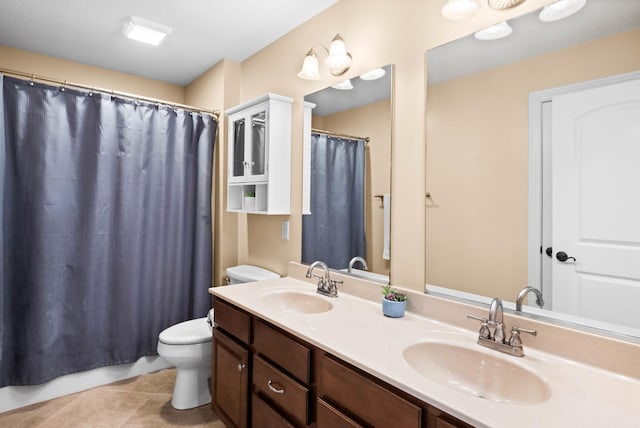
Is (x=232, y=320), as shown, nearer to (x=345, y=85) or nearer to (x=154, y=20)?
(x=345, y=85)

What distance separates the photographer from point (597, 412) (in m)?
0.82

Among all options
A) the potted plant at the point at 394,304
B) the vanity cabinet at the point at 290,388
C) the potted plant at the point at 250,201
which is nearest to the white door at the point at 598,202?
the potted plant at the point at 394,304

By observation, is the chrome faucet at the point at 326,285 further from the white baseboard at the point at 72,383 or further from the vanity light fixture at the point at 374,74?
the white baseboard at the point at 72,383

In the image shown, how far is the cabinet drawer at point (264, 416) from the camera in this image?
1.39 metres

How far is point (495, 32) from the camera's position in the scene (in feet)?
4.42

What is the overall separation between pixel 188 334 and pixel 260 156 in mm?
1252

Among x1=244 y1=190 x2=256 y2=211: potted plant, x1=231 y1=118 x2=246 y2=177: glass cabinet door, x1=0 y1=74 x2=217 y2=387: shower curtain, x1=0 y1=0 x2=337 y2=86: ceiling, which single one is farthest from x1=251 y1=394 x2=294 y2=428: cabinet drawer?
x1=0 y1=0 x2=337 y2=86: ceiling

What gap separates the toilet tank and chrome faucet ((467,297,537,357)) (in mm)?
1446

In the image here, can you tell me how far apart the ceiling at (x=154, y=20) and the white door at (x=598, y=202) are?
4.96ft

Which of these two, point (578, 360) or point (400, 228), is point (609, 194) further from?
point (400, 228)

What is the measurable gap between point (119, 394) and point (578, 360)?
8.58ft

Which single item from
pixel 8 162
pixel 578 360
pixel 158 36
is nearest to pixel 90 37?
pixel 158 36

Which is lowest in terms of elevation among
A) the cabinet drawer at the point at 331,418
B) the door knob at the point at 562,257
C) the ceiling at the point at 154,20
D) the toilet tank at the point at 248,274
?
the cabinet drawer at the point at 331,418

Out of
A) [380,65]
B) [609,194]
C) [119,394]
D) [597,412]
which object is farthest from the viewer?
[119,394]
